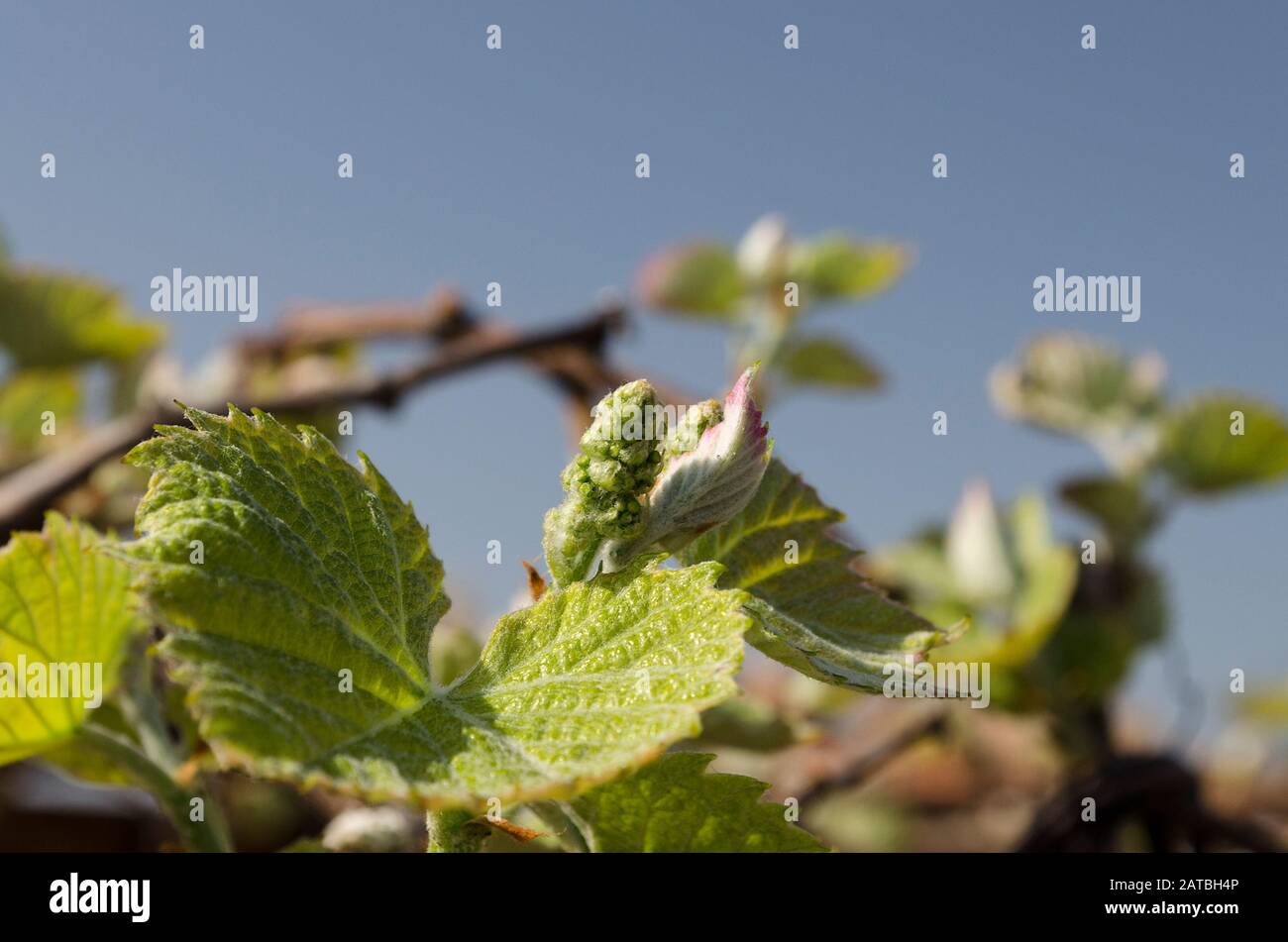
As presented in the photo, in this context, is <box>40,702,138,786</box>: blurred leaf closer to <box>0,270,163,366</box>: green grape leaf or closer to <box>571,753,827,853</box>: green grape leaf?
<box>571,753,827,853</box>: green grape leaf

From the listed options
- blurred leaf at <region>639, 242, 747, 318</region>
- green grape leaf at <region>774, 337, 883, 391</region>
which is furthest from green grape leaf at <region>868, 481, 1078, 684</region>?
blurred leaf at <region>639, 242, 747, 318</region>

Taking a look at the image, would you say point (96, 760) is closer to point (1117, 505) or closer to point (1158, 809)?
point (1158, 809)

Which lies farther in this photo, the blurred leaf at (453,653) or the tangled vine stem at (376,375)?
the tangled vine stem at (376,375)

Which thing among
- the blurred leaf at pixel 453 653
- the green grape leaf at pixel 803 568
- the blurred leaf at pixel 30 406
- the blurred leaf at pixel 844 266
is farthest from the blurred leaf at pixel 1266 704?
the blurred leaf at pixel 30 406

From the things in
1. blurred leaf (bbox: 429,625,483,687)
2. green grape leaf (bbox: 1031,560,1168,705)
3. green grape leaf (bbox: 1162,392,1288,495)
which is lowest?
green grape leaf (bbox: 1031,560,1168,705)

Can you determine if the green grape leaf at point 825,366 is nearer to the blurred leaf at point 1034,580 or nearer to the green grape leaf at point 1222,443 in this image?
the blurred leaf at point 1034,580
